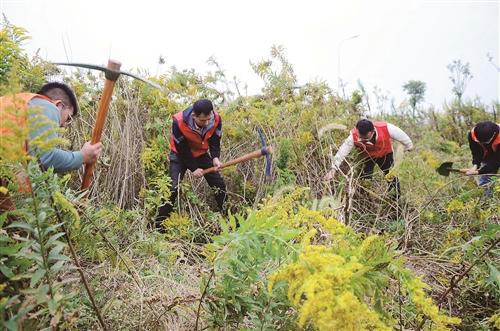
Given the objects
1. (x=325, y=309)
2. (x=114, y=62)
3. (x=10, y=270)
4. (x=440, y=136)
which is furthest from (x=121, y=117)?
(x=440, y=136)

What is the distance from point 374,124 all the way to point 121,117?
256 cm

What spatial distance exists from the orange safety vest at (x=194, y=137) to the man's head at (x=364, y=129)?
133 centimetres

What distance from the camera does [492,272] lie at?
6.15ft

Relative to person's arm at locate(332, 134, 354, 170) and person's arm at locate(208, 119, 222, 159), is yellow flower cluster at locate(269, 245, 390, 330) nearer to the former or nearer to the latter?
person's arm at locate(332, 134, 354, 170)

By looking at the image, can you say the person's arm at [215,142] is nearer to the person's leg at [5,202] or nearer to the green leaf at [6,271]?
the person's leg at [5,202]

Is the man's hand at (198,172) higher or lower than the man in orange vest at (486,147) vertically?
higher

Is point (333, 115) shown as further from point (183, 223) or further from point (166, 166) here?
point (183, 223)

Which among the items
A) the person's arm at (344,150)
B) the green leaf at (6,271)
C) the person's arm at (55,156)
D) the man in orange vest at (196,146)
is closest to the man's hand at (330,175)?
the person's arm at (344,150)

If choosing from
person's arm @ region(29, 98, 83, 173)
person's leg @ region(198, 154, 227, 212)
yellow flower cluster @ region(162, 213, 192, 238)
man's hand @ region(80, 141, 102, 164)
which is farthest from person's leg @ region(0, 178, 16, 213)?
person's leg @ region(198, 154, 227, 212)

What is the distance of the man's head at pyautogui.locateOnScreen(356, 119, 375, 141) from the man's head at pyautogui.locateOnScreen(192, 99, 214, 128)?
4.54 ft

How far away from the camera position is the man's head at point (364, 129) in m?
4.35

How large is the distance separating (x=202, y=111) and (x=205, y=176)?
72 cm

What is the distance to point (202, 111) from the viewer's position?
13.6 feet

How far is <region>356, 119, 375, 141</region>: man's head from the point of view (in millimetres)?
4352
